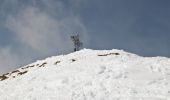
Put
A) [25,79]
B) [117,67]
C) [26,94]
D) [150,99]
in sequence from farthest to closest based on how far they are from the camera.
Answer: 1. [25,79]
2. [117,67]
3. [26,94]
4. [150,99]

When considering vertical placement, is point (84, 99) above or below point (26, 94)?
below

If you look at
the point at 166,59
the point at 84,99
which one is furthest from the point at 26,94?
the point at 166,59

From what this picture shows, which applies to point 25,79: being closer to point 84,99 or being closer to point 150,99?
point 84,99

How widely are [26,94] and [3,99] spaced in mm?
2452

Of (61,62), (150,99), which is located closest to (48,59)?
(61,62)

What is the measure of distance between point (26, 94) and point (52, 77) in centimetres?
393

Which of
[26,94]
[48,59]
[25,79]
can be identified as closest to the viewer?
[26,94]

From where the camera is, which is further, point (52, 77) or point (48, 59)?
point (48, 59)

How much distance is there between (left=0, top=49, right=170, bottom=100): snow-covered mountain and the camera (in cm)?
3012

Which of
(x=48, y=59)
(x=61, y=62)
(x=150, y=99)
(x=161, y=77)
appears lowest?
(x=150, y=99)

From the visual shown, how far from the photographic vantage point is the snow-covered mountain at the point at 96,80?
98.8 ft

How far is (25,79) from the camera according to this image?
39.2 metres

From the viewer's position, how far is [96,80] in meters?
33.1

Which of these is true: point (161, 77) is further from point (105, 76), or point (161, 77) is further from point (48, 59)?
point (48, 59)
